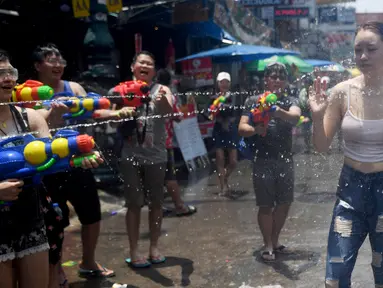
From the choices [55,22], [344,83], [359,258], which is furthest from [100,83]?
[344,83]

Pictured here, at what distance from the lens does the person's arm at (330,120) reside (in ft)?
9.00

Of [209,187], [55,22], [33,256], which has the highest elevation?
[55,22]

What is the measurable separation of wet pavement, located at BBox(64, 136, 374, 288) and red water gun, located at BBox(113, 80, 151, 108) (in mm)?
1278

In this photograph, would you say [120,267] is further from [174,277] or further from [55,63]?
[55,63]

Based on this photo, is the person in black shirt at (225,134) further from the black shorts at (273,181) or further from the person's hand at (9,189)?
the person's hand at (9,189)

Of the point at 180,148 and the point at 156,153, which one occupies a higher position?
the point at 156,153

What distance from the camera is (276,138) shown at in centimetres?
400

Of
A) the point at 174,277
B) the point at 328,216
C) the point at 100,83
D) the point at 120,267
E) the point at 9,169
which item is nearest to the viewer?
the point at 9,169

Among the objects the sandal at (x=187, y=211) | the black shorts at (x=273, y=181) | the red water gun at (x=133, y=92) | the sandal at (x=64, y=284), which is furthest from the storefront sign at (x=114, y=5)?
the sandal at (x=64, y=284)

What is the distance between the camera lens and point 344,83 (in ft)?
9.09

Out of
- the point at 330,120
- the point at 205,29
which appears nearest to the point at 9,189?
the point at 330,120

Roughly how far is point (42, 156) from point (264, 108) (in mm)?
1998

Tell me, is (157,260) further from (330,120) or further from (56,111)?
(330,120)

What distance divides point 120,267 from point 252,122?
1512 millimetres
